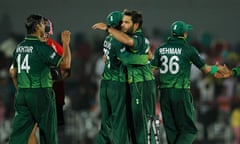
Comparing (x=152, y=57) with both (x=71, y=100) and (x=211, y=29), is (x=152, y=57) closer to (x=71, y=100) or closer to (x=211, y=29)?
(x=71, y=100)

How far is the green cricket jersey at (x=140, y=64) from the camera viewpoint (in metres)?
11.3

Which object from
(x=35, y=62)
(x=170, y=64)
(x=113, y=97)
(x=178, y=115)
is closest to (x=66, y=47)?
(x=35, y=62)

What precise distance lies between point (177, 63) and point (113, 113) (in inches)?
39.6

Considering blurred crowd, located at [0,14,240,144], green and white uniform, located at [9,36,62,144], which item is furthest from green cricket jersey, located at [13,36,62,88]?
blurred crowd, located at [0,14,240,144]

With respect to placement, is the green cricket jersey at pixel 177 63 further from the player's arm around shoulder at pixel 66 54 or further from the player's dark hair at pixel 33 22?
the player's dark hair at pixel 33 22

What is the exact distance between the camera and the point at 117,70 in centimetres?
1181

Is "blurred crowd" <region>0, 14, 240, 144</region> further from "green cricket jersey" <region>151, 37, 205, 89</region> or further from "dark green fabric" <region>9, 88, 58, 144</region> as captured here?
"dark green fabric" <region>9, 88, 58, 144</region>

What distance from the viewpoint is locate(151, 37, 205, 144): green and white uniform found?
11719 millimetres

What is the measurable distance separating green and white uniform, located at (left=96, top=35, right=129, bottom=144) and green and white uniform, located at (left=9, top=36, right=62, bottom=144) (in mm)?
1046

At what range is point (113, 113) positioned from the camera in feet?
38.6

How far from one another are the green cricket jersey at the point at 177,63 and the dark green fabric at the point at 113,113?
1.74 ft

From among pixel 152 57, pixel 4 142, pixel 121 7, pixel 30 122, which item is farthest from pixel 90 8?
pixel 30 122

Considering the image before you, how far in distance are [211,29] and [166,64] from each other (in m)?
6.76

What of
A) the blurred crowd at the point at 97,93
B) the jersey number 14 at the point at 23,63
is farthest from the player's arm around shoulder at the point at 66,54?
Answer: the blurred crowd at the point at 97,93
